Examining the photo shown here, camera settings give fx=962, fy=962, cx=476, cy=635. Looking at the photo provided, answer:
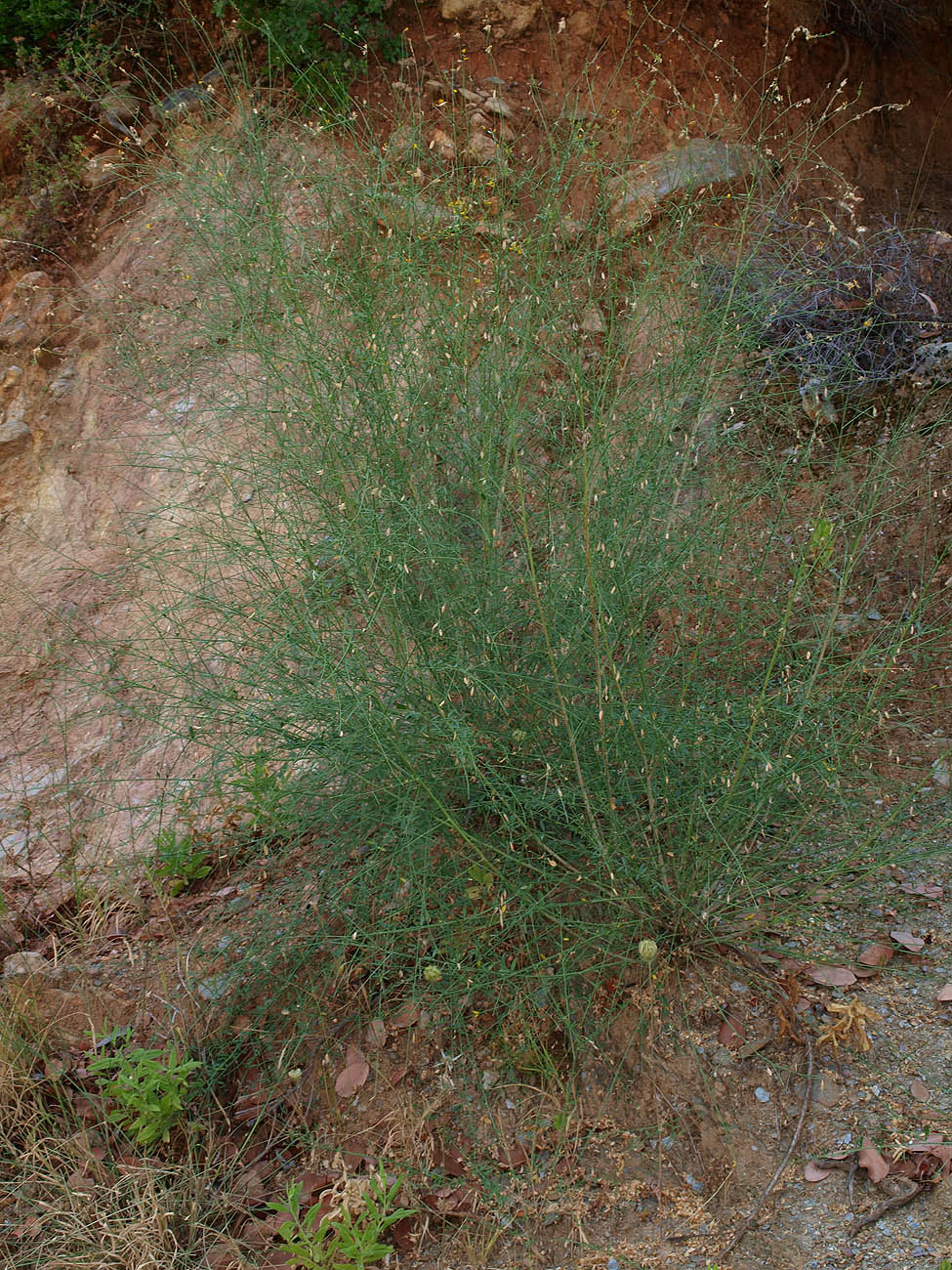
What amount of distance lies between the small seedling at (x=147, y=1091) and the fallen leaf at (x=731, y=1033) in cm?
129

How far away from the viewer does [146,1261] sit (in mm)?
2129

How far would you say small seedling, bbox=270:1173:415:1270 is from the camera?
198 cm

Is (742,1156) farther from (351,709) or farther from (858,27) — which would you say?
(858,27)

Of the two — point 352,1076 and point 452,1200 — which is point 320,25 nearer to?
point 352,1076

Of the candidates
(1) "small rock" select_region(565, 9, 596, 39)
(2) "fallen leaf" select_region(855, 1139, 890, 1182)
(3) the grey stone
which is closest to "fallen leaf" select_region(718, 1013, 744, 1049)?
(2) "fallen leaf" select_region(855, 1139, 890, 1182)

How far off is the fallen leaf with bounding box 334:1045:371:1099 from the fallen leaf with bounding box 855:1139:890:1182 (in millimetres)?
1184

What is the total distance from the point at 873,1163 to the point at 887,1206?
0.27 ft

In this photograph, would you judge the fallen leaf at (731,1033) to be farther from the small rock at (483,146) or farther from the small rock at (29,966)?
the small rock at (483,146)

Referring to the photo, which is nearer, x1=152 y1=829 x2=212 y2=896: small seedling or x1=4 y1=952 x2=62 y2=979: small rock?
x1=4 y1=952 x2=62 y2=979: small rock

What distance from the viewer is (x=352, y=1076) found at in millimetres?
2479

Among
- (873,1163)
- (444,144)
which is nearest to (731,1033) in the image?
(873,1163)

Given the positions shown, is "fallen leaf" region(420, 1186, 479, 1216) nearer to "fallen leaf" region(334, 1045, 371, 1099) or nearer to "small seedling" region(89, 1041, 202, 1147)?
"fallen leaf" region(334, 1045, 371, 1099)

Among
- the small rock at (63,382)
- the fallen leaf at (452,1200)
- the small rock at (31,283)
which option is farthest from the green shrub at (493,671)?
the small rock at (31,283)

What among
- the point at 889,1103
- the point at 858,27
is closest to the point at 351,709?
the point at 889,1103
